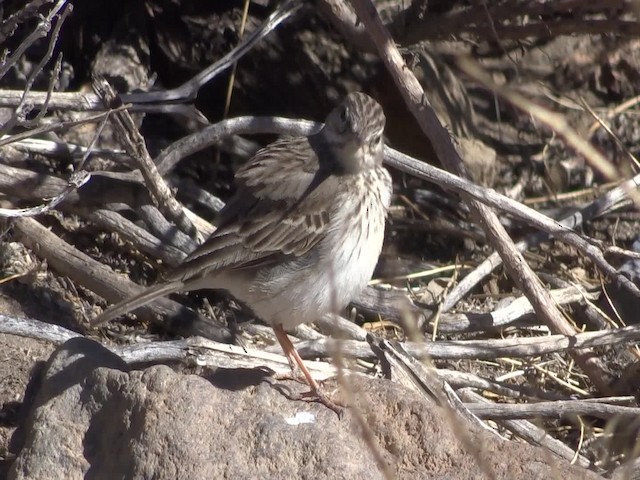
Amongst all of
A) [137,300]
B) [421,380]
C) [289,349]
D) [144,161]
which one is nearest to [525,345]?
[421,380]

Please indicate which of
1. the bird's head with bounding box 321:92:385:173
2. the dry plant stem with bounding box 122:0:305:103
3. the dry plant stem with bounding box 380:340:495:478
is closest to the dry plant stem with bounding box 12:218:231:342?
the dry plant stem with bounding box 122:0:305:103

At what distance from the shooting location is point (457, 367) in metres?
6.43

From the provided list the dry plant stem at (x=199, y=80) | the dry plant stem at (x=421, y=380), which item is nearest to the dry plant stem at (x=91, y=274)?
the dry plant stem at (x=199, y=80)

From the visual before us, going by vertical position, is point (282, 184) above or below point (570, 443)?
above

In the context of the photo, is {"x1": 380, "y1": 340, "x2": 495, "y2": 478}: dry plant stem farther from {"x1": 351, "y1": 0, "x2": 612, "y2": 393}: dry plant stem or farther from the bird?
{"x1": 351, "y1": 0, "x2": 612, "y2": 393}: dry plant stem

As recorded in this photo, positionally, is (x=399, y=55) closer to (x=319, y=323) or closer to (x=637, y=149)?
(x=319, y=323)

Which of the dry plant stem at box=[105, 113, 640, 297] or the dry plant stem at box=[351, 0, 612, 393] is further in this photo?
the dry plant stem at box=[351, 0, 612, 393]

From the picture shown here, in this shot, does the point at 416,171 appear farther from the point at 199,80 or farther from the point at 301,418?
the point at 301,418

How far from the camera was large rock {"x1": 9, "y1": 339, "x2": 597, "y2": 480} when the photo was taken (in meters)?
4.36

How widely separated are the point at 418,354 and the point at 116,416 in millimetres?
1939

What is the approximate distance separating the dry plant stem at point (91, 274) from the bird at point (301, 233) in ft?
2.19

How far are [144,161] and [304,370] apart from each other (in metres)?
1.66

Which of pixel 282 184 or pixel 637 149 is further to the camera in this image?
pixel 637 149

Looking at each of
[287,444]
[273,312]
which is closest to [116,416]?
[287,444]
